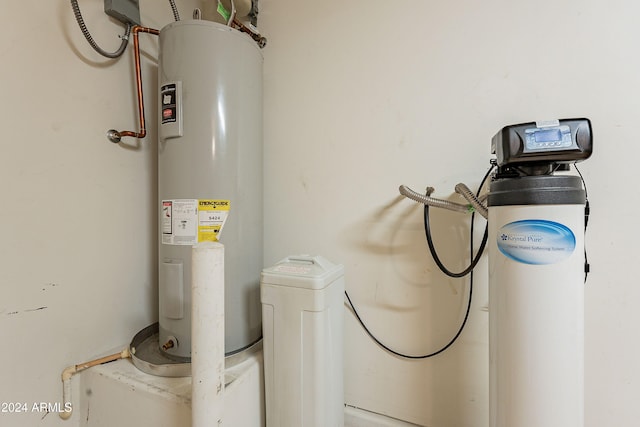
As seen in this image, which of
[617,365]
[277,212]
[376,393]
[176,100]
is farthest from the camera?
[277,212]

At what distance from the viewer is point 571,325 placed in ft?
1.84

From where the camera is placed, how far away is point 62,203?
80cm

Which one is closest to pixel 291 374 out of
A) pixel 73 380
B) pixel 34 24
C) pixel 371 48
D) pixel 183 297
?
pixel 183 297

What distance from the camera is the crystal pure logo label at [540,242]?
0.55m

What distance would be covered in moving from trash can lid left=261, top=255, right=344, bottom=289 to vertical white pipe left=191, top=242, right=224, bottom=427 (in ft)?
0.61

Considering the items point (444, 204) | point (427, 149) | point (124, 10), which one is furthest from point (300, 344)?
point (124, 10)

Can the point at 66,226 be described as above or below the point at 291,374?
above

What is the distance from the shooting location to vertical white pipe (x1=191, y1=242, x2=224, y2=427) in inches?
23.5

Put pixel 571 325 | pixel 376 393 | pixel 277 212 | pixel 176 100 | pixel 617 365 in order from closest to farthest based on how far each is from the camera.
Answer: pixel 571 325 → pixel 617 365 → pixel 176 100 → pixel 376 393 → pixel 277 212

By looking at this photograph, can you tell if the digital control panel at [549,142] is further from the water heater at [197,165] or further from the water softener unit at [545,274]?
the water heater at [197,165]

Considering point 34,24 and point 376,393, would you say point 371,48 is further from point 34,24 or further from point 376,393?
point 376,393

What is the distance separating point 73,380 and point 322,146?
111cm

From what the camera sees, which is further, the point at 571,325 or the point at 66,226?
the point at 66,226

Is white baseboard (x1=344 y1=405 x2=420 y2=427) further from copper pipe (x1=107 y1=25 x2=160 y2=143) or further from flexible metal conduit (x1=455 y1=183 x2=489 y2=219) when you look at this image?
copper pipe (x1=107 y1=25 x2=160 y2=143)
